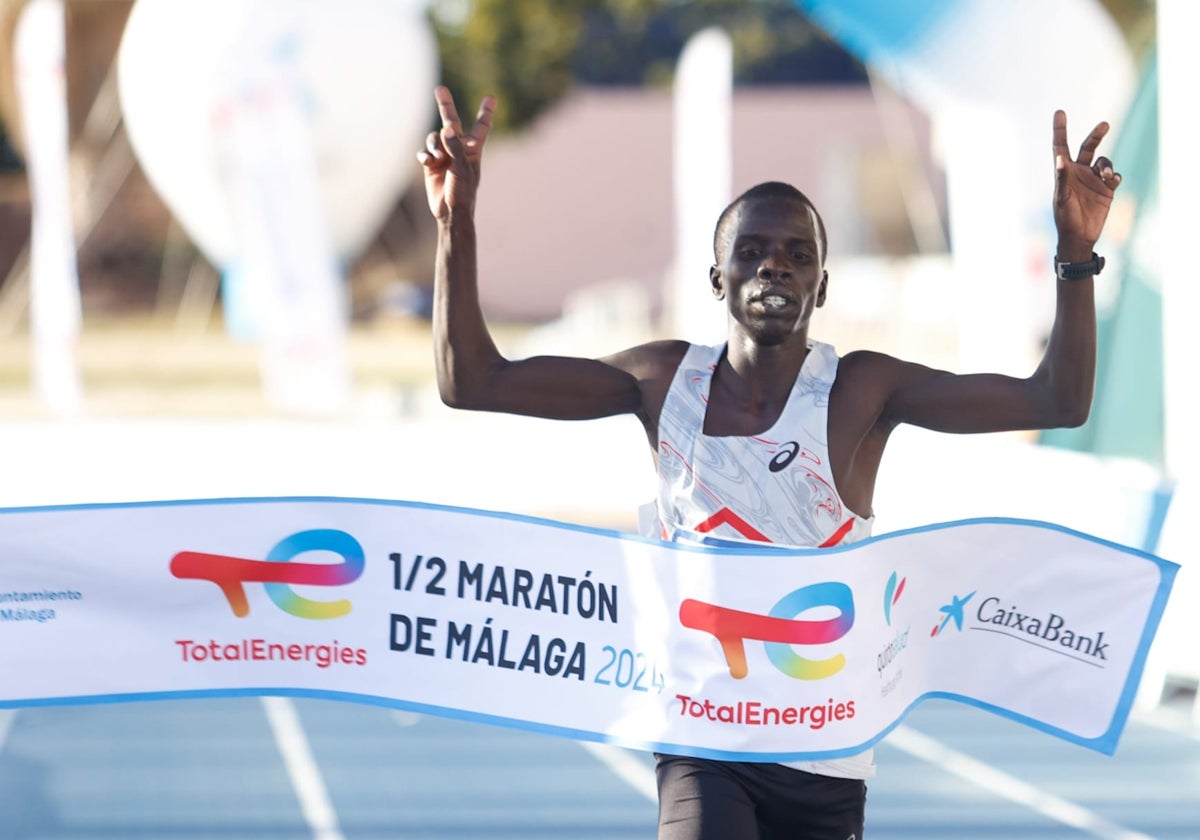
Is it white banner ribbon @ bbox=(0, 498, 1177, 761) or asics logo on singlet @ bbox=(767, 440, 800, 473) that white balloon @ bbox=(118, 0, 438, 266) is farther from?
asics logo on singlet @ bbox=(767, 440, 800, 473)

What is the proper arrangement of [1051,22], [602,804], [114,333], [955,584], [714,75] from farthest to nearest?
[114,333] < [714,75] < [1051,22] < [602,804] < [955,584]

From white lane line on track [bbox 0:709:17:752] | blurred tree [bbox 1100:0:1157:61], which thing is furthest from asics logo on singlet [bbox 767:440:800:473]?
blurred tree [bbox 1100:0:1157:61]

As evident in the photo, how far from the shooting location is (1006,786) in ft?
20.1

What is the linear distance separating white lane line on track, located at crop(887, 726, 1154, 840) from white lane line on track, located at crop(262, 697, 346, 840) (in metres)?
2.17

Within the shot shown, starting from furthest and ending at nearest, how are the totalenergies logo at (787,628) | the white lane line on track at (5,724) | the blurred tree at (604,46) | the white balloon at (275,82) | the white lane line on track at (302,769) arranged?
1. the blurred tree at (604,46)
2. the white balloon at (275,82)
3. the white lane line on track at (5,724)
4. the white lane line on track at (302,769)
5. the totalenergies logo at (787,628)

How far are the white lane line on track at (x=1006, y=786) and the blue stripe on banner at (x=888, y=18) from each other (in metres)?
4.88

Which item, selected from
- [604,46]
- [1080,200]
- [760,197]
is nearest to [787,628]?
[760,197]

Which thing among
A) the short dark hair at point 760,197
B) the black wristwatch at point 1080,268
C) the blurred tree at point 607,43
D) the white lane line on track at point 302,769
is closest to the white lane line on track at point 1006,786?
the white lane line on track at point 302,769

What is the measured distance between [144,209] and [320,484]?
22.0 m

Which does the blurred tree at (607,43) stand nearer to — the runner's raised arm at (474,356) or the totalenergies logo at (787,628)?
the runner's raised arm at (474,356)

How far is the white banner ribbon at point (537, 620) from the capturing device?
3.14m

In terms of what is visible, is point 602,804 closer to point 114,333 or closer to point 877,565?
point 877,565

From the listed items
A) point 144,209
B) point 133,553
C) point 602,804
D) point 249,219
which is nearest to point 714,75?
point 249,219

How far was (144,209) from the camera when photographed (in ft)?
108
